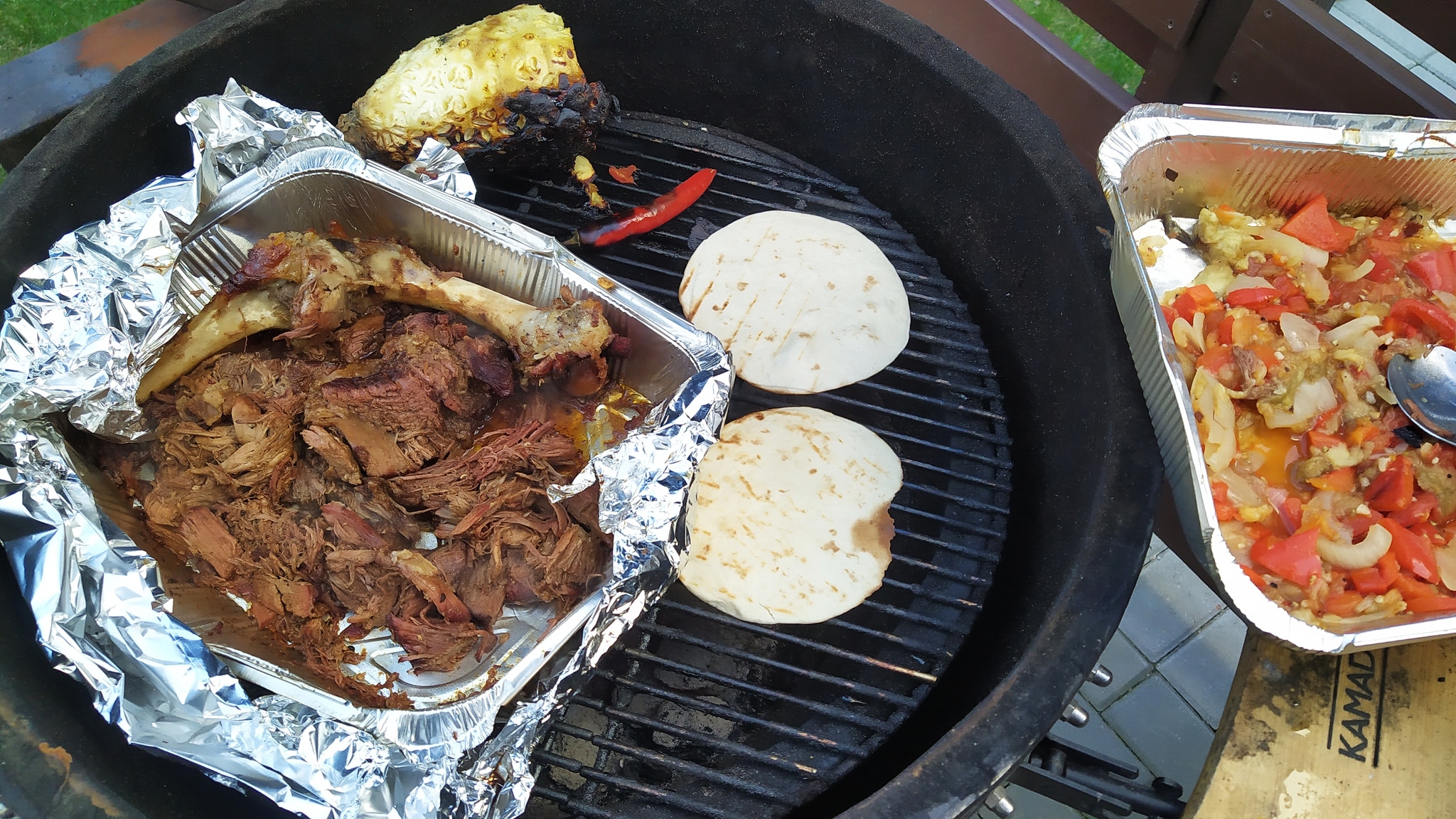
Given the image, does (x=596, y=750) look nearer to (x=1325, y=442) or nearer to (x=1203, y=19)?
(x=1325, y=442)

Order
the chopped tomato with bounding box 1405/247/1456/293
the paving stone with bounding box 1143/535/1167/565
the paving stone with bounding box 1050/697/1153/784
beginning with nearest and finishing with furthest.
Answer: the chopped tomato with bounding box 1405/247/1456/293 → the paving stone with bounding box 1050/697/1153/784 → the paving stone with bounding box 1143/535/1167/565

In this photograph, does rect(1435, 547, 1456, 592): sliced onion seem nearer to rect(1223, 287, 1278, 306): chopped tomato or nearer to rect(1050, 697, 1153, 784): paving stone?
rect(1223, 287, 1278, 306): chopped tomato

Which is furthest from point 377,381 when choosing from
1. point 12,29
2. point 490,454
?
point 12,29

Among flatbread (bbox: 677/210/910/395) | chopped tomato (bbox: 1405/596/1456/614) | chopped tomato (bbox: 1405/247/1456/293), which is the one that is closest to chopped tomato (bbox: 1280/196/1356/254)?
chopped tomato (bbox: 1405/247/1456/293)

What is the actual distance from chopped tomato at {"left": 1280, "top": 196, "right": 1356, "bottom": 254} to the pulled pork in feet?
7.94

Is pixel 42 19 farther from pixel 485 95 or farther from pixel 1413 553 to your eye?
pixel 1413 553

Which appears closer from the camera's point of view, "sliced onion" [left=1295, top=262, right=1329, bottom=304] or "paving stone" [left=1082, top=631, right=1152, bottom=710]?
"sliced onion" [left=1295, top=262, right=1329, bottom=304]

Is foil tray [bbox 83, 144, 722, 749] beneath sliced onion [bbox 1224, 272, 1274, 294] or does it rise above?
beneath

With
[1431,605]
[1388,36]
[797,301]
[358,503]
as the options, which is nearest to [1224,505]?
[1431,605]

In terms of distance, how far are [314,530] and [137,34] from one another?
2.74 m

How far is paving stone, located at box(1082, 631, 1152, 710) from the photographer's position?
12.0ft

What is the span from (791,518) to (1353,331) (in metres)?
1.77

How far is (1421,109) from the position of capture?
9.45 ft

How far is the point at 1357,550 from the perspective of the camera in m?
2.15
